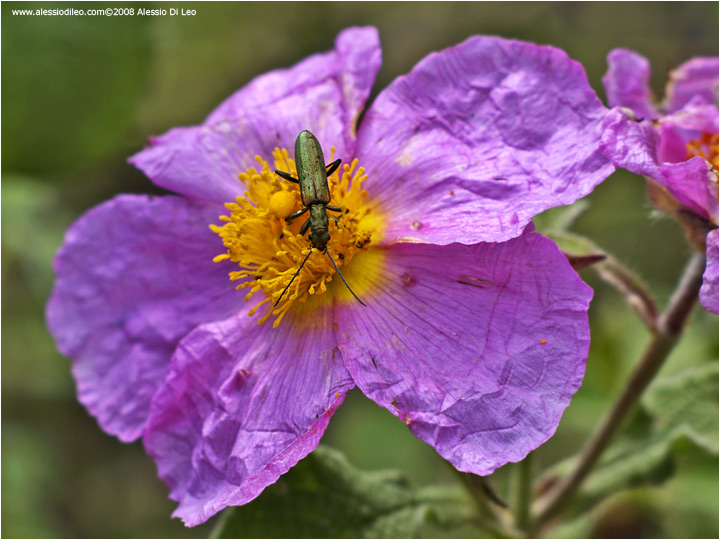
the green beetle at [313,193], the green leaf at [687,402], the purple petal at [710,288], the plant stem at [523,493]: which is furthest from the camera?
the green leaf at [687,402]

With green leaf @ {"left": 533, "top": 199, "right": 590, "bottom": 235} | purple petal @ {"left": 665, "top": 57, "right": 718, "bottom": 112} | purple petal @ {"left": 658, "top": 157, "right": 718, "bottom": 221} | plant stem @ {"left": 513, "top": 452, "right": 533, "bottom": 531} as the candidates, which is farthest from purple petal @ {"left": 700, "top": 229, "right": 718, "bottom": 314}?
plant stem @ {"left": 513, "top": 452, "right": 533, "bottom": 531}

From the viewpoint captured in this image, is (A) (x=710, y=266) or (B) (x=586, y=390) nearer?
(A) (x=710, y=266)

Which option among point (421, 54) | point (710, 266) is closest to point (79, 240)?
point (710, 266)

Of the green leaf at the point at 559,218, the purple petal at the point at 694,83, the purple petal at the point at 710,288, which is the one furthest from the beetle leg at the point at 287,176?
the purple petal at the point at 694,83

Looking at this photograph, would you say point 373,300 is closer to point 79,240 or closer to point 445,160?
point 445,160

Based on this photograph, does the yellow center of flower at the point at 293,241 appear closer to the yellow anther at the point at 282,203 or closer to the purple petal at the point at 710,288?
the yellow anther at the point at 282,203
